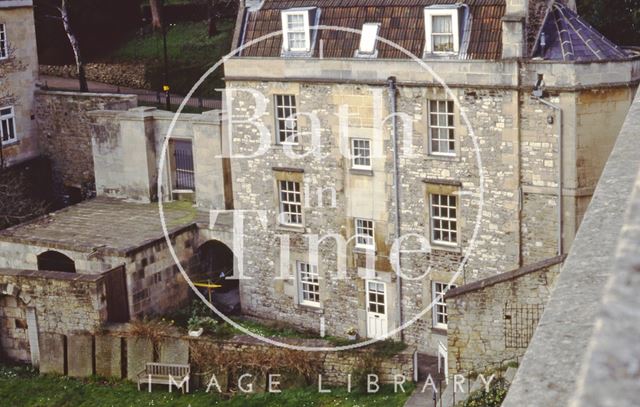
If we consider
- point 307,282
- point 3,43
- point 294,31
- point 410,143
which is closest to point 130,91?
point 3,43

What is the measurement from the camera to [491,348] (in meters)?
18.8

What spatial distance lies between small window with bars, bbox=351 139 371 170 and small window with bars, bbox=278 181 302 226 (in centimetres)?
185

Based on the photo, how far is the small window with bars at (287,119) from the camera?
24.8 m

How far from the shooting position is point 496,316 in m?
18.8

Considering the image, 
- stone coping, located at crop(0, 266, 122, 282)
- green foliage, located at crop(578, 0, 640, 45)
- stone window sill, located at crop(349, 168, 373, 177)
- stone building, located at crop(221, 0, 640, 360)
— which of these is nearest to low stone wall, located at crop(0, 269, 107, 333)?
stone coping, located at crop(0, 266, 122, 282)

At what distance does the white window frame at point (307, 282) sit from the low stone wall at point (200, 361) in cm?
218

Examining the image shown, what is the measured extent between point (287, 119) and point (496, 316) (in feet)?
27.8

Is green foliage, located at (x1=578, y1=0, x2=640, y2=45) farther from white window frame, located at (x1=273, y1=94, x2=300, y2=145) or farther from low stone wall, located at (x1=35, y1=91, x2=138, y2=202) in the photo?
low stone wall, located at (x1=35, y1=91, x2=138, y2=202)

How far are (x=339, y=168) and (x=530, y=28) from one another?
224 inches

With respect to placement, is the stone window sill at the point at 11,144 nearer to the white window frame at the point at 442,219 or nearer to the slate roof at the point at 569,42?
the white window frame at the point at 442,219

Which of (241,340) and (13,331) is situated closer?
(241,340)

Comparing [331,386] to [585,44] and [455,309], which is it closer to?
Result: [455,309]

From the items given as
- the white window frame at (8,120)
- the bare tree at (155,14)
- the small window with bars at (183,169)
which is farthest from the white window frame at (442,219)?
the bare tree at (155,14)

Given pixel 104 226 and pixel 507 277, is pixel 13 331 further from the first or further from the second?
pixel 507 277
